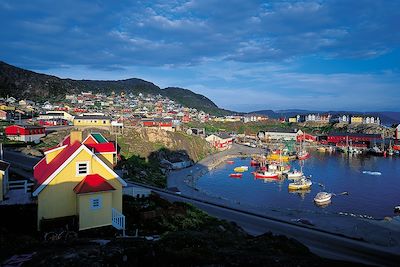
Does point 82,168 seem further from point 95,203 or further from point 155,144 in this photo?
point 155,144

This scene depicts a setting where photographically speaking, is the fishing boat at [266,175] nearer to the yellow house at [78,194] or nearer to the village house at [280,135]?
the yellow house at [78,194]

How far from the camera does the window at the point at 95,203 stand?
1402cm

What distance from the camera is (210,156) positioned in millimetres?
72250

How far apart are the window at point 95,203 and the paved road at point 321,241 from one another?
9.73 meters

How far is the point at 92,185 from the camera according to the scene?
1411cm

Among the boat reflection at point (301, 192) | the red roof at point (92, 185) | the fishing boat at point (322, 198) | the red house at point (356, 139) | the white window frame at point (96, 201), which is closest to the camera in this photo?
the red roof at point (92, 185)

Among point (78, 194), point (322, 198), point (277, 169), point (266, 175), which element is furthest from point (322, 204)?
point (78, 194)

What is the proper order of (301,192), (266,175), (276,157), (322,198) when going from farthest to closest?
(276,157), (266,175), (301,192), (322,198)

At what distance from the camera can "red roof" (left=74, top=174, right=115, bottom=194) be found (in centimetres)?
1383

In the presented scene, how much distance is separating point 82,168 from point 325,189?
38.0 m

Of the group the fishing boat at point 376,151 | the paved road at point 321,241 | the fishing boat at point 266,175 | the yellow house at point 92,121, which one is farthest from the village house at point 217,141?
the paved road at point 321,241

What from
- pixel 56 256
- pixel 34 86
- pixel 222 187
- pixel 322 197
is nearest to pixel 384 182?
pixel 322 197

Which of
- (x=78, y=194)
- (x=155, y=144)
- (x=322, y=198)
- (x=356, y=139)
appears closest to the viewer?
(x=78, y=194)

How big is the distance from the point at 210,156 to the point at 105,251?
62606mm
